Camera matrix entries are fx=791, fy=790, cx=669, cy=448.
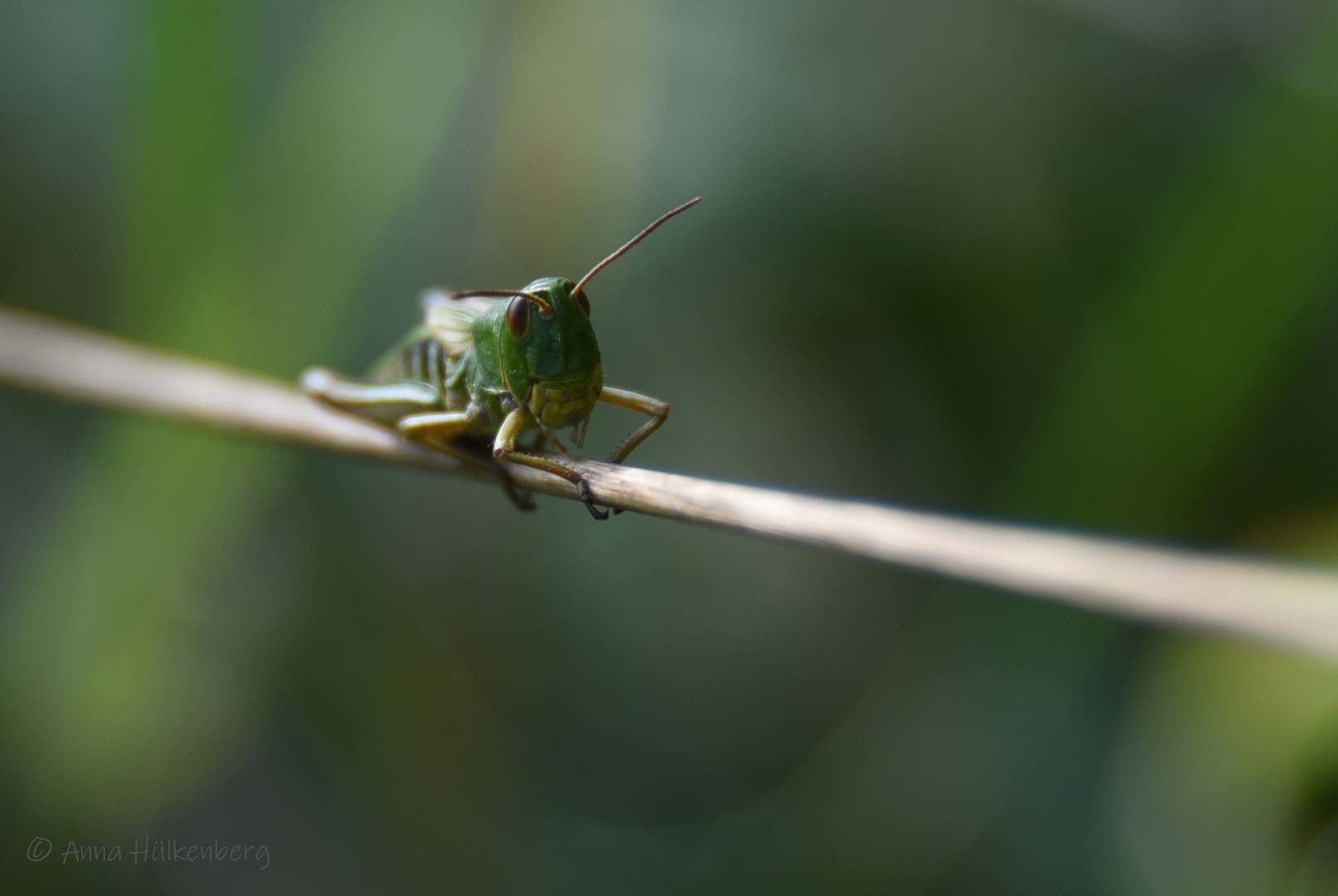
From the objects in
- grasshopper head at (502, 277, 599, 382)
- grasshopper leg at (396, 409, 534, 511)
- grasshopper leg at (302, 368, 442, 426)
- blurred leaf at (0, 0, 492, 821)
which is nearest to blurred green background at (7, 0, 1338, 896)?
blurred leaf at (0, 0, 492, 821)

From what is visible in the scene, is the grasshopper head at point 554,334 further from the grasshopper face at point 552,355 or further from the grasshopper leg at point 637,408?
the grasshopper leg at point 637,408

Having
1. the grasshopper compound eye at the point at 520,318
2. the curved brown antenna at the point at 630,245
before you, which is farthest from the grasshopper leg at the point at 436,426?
the curved brown antenna at the point at 630,245

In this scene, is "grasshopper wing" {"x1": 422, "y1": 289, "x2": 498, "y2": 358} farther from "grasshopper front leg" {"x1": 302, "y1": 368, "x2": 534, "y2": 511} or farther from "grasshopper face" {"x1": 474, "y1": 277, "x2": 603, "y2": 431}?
"grasshopper face" {"x1": 474, "y1": 277, "x2": 603, "y2": 431}

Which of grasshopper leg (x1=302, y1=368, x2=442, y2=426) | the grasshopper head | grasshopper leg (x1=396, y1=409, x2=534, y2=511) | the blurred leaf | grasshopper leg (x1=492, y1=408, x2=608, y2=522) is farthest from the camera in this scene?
the blurred leaf

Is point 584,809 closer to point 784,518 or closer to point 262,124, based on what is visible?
point 784,518

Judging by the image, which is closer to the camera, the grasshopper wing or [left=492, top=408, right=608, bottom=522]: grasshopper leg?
[left=492, top=408, right=608, bottom=522]: grasshopper leg

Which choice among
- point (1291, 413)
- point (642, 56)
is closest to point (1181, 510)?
point (1291, 413)

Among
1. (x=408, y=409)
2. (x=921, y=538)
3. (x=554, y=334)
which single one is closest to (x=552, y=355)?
(x=554, y=334)
